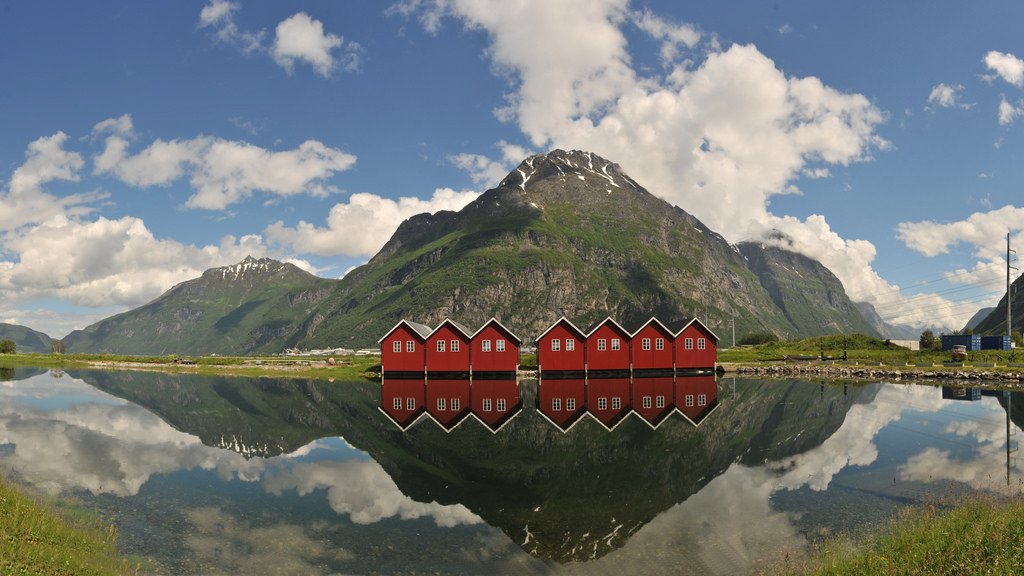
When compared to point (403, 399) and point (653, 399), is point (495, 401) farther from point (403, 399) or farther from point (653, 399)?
point (653, 399)

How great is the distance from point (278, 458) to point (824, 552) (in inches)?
1038

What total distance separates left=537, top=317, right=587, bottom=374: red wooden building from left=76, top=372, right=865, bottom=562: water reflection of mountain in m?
18.0

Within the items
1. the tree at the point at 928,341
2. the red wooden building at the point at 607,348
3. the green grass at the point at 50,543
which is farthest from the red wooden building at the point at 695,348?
the green grass at the point at 50,543

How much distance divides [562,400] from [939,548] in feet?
133

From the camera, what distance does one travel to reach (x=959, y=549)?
46.8 feet

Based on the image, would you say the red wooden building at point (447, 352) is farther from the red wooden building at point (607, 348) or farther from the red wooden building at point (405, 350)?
the red wooden building at point (607, 348)

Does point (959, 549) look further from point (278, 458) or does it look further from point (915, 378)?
point (915, 378)

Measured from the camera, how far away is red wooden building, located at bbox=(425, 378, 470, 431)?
4375 cm

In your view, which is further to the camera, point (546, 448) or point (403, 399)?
point (403, 399)

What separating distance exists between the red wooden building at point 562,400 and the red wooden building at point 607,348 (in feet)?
12.5

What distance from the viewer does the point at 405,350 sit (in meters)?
78.0

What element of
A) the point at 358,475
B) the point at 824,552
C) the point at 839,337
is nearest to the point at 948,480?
the point at 824,552

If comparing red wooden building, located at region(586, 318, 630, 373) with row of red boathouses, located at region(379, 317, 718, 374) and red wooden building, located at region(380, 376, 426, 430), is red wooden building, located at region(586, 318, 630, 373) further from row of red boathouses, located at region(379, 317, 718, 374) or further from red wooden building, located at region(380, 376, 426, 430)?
red wooden building, located at region(380, 376, 426, 430)

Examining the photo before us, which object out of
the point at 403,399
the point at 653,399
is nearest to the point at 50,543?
the point at 403,399
